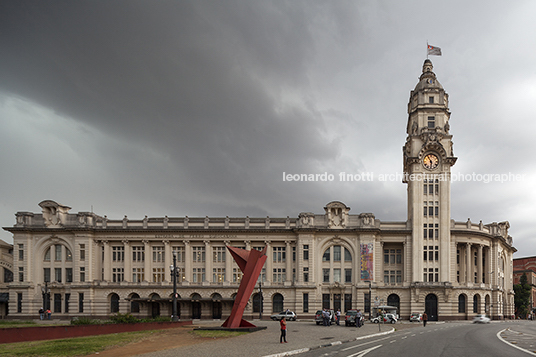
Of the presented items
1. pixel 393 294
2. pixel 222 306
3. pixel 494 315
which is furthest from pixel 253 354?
pixel 494 315

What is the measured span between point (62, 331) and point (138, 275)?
4567 centimetres

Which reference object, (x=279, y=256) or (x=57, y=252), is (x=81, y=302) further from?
(x=279, y=256)

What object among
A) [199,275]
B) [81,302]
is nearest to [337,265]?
[199,275]

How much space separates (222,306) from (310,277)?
1610cm

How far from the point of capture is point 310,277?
74.4m

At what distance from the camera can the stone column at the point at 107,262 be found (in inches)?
2982

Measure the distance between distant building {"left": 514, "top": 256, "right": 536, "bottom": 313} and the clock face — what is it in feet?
261

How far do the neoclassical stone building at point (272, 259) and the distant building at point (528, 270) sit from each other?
69.6 meters

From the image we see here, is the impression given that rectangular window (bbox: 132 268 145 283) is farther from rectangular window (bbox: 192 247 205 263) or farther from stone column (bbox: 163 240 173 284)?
rectangular window (bbox: 192 247 205 263)

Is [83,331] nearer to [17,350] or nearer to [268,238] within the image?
[17,350]

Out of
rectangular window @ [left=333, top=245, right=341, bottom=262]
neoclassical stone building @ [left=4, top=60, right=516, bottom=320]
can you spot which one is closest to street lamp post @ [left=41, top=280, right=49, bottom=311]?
neoclassical stone building @ [left=4, top=60, right=516, bottom=320]

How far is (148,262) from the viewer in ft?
249

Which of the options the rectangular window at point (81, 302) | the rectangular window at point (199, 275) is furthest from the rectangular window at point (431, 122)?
the rectangular window at point (81, 302)

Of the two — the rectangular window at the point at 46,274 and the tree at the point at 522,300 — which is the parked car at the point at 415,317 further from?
the rectangular window at the point at 46,274
